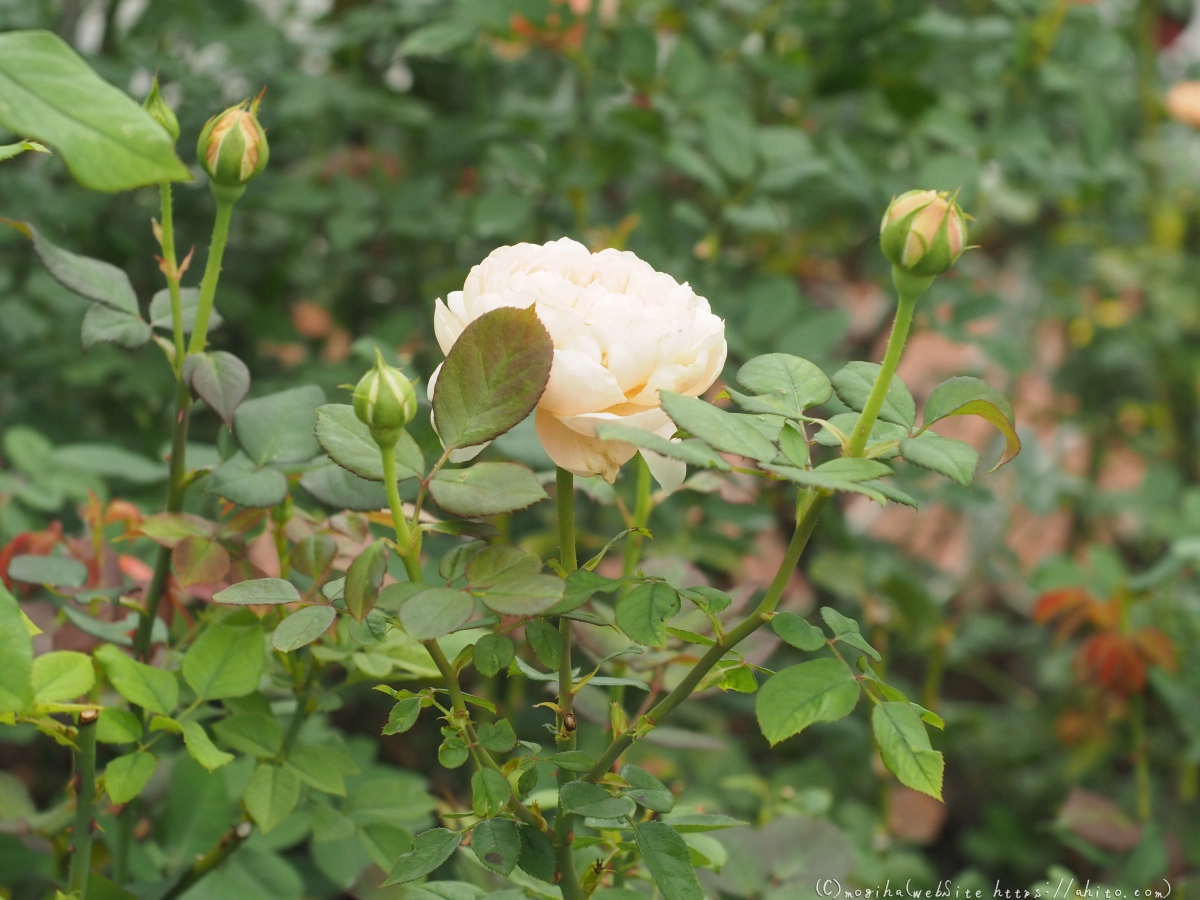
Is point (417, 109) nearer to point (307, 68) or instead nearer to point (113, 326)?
point (307, 68)

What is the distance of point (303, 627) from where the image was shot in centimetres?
45

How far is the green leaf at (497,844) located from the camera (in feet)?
1.52

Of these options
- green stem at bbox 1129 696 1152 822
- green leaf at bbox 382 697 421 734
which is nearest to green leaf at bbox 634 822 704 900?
green leaf at bbox 382 697 421 734

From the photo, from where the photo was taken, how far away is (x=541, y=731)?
121cm

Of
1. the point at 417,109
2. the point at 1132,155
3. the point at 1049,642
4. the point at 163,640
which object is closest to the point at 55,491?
the point at 163,640

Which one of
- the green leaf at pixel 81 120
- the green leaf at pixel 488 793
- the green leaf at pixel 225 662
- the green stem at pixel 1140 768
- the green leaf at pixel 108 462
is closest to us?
the green leaf at pixel 81 120

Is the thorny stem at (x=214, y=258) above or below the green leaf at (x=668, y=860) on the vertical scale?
above

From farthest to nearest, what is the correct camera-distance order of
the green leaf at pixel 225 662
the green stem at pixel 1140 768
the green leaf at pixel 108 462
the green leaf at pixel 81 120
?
the green stem at pixel 1140 768
the green leaf at pixel 108 462
the green leaf at pixel 225 662
the green leaf at pixel 81 120

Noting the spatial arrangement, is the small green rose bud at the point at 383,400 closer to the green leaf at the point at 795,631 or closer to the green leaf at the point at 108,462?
the green leaf at the point at 795,631

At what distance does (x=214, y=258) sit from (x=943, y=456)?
377 mm

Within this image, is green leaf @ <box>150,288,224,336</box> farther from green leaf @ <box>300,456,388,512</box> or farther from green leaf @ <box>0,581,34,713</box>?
green leaf @ <box>0,581,34,713</box>

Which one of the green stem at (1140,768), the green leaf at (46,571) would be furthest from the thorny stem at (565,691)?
the green stem at (1140,768)

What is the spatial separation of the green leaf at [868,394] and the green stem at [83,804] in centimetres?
42

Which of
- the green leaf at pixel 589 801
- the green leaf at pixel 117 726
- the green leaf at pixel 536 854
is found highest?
the green leaf at pixel 589 801
